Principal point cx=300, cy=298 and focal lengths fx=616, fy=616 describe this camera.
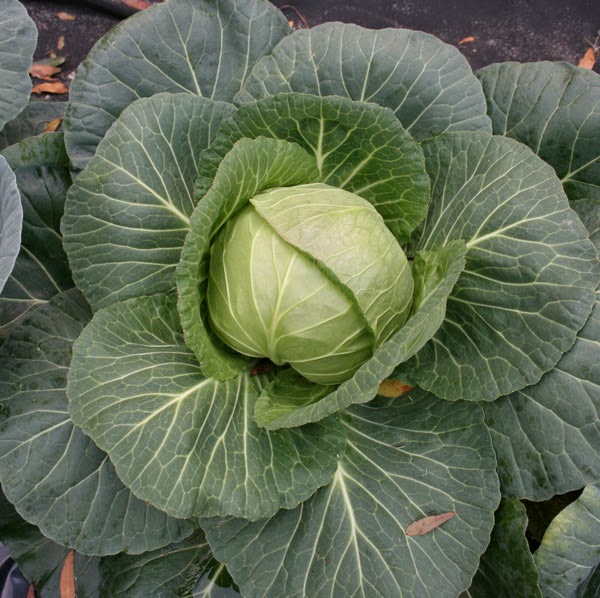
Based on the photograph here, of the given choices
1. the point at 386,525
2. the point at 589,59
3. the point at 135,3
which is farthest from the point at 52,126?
the point at 589,59

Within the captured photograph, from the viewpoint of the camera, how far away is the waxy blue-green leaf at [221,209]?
160cm

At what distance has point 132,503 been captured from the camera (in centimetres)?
192

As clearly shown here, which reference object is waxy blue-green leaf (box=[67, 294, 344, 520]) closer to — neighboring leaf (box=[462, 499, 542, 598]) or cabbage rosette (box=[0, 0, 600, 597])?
cabbage rosette (box=[0, 0, 600, 597])

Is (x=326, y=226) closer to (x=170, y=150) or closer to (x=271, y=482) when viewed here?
(x=170, y=150)

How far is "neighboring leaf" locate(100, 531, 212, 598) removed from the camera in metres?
2.11

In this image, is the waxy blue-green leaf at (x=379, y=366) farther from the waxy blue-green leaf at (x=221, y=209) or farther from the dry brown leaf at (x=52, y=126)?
the dry brown leaf at (x=52, y=126)

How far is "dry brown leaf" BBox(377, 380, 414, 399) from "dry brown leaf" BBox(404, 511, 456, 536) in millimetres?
404

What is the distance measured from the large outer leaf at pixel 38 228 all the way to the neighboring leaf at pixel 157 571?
91 cm

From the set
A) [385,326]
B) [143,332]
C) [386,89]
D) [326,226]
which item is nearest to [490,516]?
[385,326]

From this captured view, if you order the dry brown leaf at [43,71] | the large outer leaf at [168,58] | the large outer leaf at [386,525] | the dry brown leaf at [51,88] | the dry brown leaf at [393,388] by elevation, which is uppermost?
the large outer leaf at [168,58]

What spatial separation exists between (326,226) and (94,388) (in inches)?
30.5

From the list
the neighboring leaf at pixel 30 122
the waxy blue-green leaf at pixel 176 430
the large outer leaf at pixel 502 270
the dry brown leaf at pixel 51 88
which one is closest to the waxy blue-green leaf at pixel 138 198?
A: the waxy blue-green leaf at pixel 176 430

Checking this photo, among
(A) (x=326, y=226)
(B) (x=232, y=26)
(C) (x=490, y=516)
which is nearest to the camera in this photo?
(A) (x=326, y=226)

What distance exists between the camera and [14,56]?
2260mm
